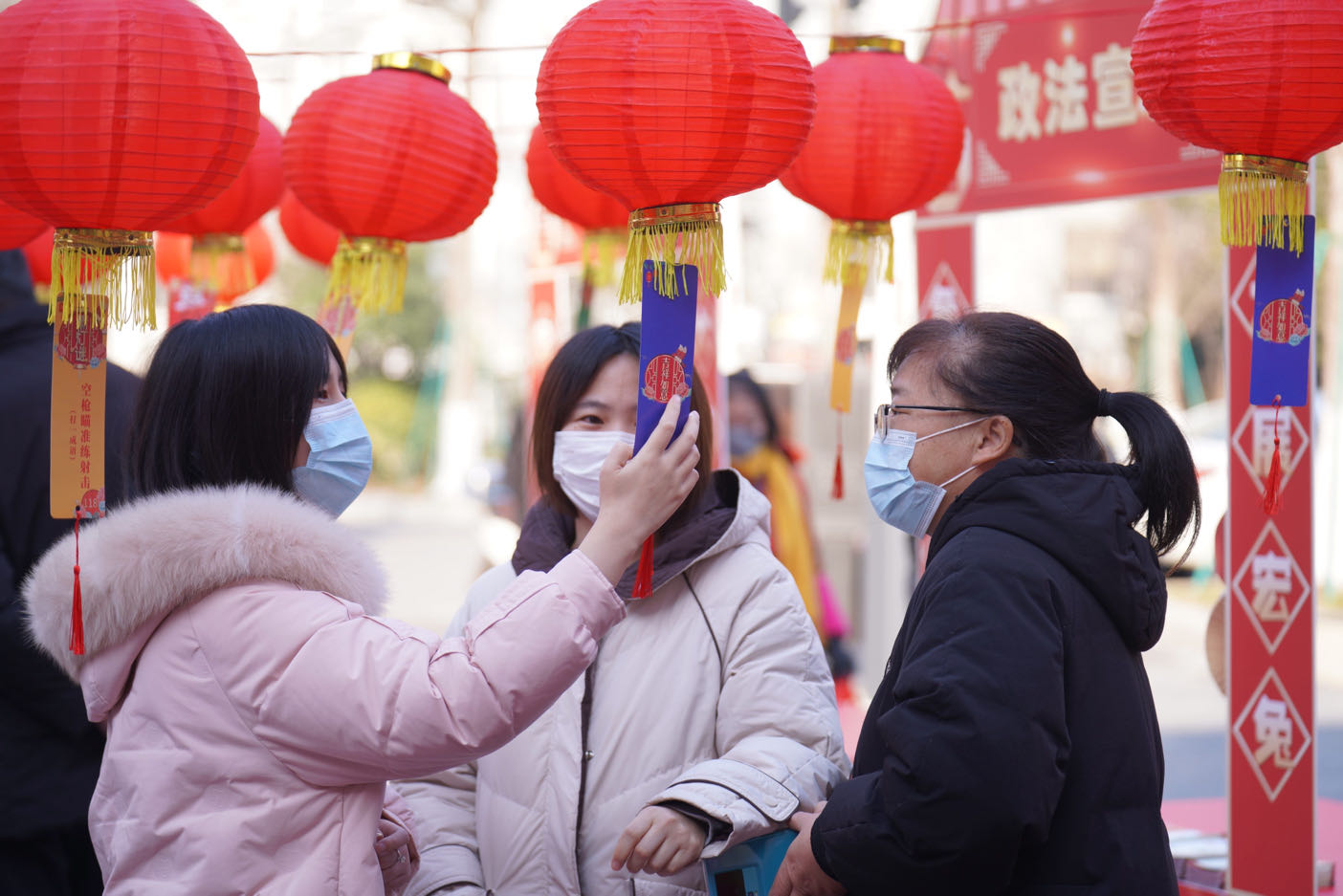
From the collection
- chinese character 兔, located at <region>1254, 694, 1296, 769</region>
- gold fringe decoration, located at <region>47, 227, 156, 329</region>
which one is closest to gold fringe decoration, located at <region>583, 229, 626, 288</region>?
gold fringe decoration, located at <region>47, 227, 156, 329</region>

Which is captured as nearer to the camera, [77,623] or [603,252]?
[77,623]

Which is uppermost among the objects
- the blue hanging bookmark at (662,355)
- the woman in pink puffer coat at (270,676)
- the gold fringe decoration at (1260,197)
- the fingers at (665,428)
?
the gold fringe decoration at (1260,197)

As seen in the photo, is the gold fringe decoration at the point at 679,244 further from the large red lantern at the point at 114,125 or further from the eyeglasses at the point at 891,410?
the large red lantern at the point at 114,125

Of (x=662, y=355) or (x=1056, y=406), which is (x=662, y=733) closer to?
(x=662, y=355)

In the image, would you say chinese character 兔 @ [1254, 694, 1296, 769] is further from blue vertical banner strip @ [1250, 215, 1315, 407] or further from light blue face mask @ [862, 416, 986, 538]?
light blue face mask @ [862, 416, 986, 538]

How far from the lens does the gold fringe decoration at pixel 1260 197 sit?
2.37m

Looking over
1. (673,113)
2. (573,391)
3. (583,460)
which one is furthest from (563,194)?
(673,113)

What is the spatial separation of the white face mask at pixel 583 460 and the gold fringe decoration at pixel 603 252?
1.67 metres

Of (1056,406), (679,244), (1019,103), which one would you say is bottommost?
(1056,406)

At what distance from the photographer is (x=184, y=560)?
65.8 inches

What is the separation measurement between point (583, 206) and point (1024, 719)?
2503 mm

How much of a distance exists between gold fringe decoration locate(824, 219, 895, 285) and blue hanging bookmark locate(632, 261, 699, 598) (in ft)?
3.65

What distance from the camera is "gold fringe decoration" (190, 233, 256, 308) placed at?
3.96m

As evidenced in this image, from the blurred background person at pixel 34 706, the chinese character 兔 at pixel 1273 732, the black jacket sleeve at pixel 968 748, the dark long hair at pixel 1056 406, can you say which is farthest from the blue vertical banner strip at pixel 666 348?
the chinese character 兔 at pixel 1273 732
